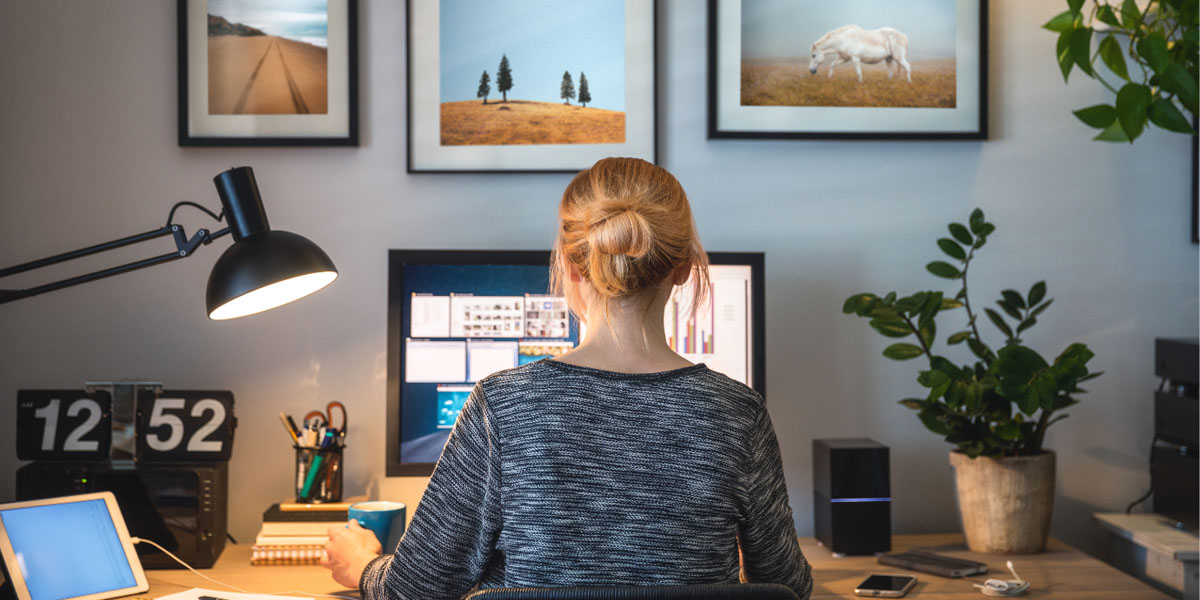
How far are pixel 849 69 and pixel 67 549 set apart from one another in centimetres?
161

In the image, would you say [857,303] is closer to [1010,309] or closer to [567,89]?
[1010,309]

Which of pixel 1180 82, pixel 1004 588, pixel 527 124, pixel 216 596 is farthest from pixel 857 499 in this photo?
pixel 216 596

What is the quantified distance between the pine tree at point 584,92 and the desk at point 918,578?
958 millimetres

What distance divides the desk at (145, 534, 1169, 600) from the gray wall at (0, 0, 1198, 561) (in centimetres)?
27

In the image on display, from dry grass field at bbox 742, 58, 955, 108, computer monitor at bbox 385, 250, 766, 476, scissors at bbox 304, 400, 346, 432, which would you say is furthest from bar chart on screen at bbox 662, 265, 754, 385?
scissors at bbox 304, 400, 346, 432

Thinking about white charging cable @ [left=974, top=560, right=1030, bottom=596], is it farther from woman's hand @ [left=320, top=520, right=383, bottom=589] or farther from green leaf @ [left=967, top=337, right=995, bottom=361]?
woman's hand @ [left=320, top=520, right=383, bottom=589]

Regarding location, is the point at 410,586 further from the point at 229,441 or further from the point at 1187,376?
the point at 1187,376

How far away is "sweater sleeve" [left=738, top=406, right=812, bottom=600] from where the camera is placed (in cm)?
106

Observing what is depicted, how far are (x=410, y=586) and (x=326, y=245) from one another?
3.21 ft

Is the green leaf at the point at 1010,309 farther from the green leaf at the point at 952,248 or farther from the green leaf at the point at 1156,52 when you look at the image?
the green leaf at the point at 1156,52

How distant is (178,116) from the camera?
6.10ft

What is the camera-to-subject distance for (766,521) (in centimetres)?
108

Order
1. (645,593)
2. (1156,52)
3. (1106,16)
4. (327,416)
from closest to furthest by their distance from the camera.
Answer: (645,593) < (1156,52) < (1106,16) < (327,416)

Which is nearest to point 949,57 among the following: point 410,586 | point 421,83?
point 421,83
